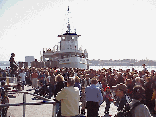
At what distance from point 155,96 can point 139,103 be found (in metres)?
3.52

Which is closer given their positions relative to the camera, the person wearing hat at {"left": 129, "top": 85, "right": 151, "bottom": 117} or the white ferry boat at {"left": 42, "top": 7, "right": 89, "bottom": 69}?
the person wearing hat at {"left": 129, "top": 85, "right": 151, "bottom": 117}

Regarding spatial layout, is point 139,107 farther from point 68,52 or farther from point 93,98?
point 68,52

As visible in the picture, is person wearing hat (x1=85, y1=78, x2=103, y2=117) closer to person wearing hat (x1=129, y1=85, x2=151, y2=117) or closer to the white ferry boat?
person wearing hat (x1=129, y1=85, x2=151, y2=117)

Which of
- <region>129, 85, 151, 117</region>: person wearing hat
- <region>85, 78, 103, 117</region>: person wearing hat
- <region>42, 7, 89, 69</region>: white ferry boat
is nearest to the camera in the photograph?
<region>129, 85, 151, 117</region>: person wearing hat

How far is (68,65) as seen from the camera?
127 feet

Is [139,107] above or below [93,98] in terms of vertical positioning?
above

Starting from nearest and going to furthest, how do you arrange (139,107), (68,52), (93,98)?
(139,107) → (93,98) → (68,52)

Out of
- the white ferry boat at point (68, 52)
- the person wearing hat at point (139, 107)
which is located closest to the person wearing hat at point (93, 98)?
the person wearing hat at point (139, 107)

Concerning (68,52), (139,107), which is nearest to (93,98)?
(139,107)

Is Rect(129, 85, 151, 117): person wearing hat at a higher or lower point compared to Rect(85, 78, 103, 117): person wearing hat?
higher

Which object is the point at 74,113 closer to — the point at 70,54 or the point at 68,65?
the point at 68,65

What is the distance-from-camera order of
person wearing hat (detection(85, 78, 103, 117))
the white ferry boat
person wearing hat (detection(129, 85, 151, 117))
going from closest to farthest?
person wearing hat (detection(129, 85, 151, 117)), person wearing hat (detection(85, 78, 103, 117)), the white ferry boat

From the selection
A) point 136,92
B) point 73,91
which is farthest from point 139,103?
point 73,91

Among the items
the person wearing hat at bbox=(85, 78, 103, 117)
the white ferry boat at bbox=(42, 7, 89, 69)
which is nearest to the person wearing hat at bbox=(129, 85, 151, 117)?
the person wearing hat at bbox=(85, 78, 103, 117)
